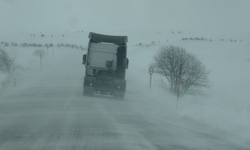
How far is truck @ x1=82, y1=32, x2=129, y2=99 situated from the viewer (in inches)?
717

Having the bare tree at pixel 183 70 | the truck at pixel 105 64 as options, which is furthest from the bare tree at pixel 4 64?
the truck at pixel 105 64

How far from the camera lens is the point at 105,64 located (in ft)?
59.9

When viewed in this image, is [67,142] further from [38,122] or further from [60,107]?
[60,107]

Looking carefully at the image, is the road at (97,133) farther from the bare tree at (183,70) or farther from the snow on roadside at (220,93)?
the bare tree at (183,70)

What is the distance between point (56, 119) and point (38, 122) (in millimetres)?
822

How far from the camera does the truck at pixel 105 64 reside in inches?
717

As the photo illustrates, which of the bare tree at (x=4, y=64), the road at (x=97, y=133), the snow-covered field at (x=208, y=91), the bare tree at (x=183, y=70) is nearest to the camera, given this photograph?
the road at (x=97, y=133)

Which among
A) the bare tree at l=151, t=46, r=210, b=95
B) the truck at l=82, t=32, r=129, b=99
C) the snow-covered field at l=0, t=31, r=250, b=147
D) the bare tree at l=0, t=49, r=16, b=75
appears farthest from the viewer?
the bare tree at l=0, t=49, r=16, b=75

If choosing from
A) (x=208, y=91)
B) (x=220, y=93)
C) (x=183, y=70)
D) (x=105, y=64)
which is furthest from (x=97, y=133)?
(x=208, y=91)

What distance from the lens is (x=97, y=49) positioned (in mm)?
18344

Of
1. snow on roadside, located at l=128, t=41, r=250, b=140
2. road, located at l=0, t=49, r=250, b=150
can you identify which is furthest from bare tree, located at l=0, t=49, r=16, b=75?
road, located at l=0, t=49, r=250, b=150

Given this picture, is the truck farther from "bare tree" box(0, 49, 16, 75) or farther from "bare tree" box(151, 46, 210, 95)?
"bare tree" box(0, 49, 16, 75)

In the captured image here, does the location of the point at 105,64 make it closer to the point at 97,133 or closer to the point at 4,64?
the point at 97,133

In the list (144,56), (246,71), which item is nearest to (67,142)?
(246,71)
